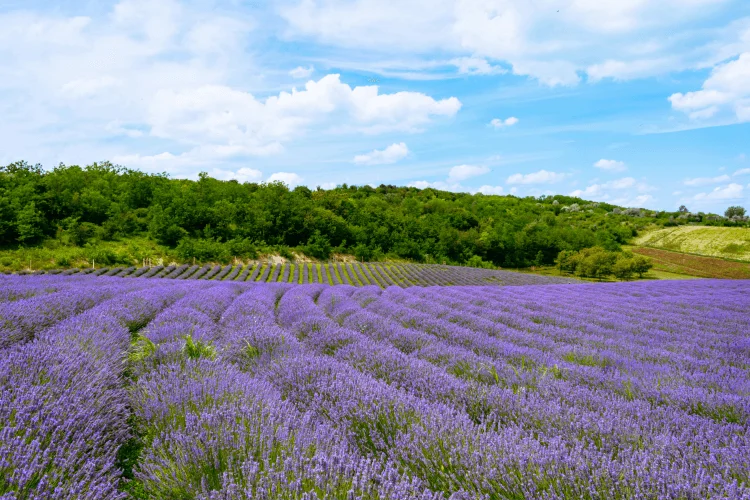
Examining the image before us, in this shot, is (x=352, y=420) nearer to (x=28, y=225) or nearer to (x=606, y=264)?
(x=28, y=225)

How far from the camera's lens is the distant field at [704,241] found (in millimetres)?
46375

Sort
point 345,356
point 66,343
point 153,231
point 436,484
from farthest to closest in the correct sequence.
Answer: point 153,231, point 345,356, point 66,343, point 436,484

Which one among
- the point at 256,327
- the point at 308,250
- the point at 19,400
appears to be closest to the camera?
the point at 19,400

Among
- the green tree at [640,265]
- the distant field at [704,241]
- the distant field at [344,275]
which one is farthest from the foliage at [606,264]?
the distant field at [704,241]

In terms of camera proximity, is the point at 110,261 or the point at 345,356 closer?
the point at 345,356

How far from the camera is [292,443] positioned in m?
2.03

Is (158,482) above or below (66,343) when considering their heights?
below

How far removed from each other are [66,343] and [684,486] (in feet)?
13.4

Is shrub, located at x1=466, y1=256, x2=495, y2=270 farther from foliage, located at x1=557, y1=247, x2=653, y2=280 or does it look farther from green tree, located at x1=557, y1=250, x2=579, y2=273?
foliage, located at x1=557, y1=247, x2=653, y2=280

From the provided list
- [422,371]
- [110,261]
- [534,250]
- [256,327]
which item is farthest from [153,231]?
[534,250]

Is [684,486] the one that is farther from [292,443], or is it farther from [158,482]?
[158,482]

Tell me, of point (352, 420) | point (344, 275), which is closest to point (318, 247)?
point (344, 275)

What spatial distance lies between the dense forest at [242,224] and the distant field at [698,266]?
560cm

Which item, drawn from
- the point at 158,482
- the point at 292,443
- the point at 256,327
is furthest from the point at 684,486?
the point at 256,327
